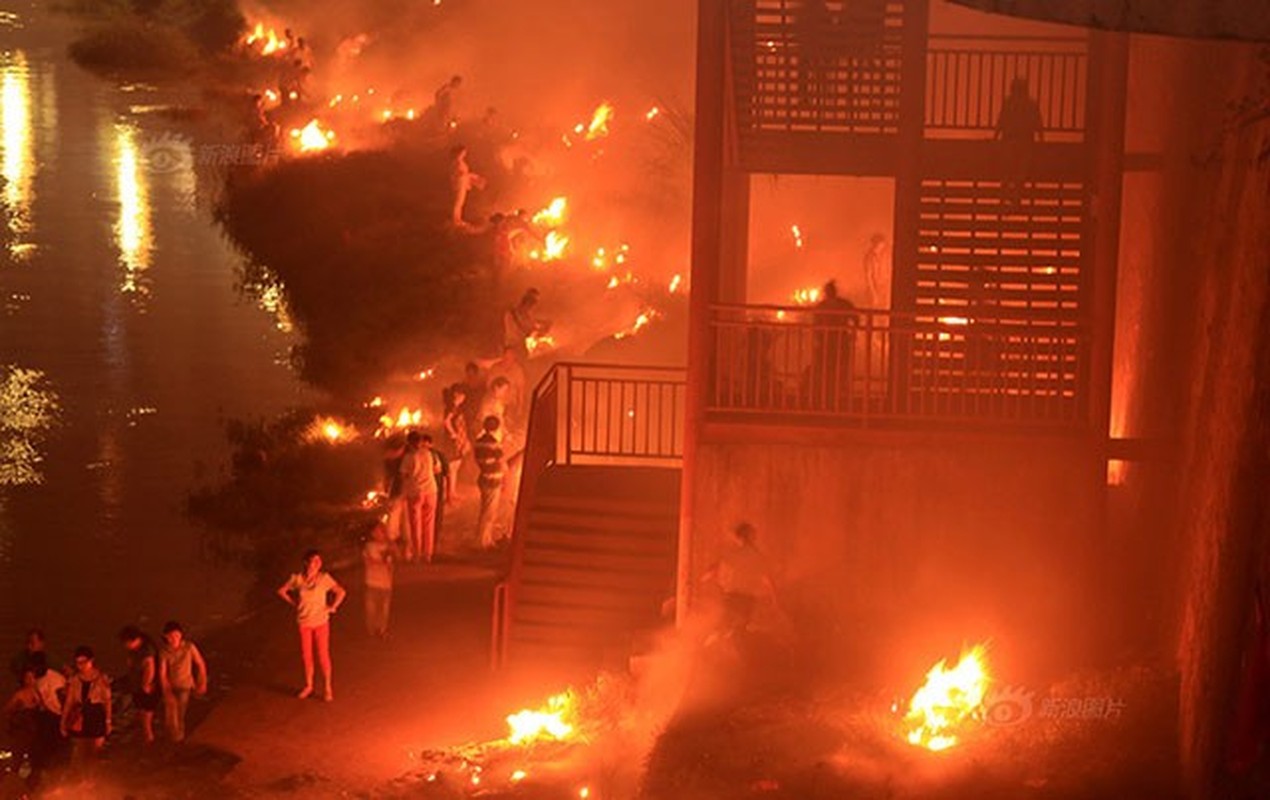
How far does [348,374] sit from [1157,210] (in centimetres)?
1642

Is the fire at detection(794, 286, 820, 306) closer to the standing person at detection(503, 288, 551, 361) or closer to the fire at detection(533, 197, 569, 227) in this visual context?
the fire at detection(533, 197, 569, 227)

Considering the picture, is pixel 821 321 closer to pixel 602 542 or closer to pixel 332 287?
pixel 602 542

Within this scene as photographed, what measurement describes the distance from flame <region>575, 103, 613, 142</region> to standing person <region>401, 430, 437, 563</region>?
60.5ft

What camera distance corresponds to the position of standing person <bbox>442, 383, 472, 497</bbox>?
74.2ft

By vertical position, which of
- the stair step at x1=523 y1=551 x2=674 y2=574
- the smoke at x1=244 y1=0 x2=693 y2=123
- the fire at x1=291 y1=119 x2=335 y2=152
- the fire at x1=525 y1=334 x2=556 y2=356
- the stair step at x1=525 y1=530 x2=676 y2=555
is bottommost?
the stair step at x1=523 y1=551 x2=674 y2=574

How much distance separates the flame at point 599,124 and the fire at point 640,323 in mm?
8105

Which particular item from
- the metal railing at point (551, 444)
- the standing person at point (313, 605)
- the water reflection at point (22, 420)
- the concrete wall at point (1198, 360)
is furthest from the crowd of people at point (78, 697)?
the water reflection at point (22, 420)

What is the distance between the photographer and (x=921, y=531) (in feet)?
58.6

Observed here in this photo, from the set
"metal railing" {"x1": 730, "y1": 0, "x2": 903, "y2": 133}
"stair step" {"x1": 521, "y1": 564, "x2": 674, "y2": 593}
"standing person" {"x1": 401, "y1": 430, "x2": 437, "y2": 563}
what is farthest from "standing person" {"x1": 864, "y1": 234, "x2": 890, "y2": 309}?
"standing person" {"x1": 401, "y1": 430, "x2": 437, "y2": 563}

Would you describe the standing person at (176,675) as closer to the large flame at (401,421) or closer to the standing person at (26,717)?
the standing person at (26,717)

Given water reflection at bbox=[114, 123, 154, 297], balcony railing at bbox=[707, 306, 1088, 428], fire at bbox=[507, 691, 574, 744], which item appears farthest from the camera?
water reflection at bbox=[114, 123, 154, 297]

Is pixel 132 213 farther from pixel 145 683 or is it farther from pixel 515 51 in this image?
pixel 145 683

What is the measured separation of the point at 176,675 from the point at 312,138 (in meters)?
22.9

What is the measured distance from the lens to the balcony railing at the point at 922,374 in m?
17.9
